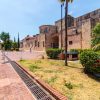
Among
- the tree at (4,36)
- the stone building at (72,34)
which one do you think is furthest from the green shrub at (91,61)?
the tree at (4,36)

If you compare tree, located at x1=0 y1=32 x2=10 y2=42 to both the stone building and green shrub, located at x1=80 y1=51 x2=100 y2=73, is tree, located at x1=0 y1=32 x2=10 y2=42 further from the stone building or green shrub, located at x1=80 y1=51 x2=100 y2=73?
green shrub, located at x1=80 y1=51 x2=100 y2=73

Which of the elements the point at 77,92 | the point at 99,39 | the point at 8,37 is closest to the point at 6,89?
the point at 77,92

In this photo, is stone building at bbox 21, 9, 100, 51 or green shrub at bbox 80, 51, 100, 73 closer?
green shrub at bbox 80, 51, 100, 73

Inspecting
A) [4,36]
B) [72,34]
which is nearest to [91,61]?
[72,34]

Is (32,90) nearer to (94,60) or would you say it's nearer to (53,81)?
(53,81)

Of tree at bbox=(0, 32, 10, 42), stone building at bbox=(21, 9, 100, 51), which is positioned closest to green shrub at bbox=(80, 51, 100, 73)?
stone building at bbox=(21, 9, 100, 51)

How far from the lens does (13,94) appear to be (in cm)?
729

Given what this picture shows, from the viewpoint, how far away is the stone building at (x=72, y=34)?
34100mm

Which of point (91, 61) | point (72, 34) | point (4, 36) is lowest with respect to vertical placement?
point (91, 61)

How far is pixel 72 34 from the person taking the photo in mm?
39125

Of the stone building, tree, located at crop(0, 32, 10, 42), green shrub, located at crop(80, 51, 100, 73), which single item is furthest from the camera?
tree, located at crop(0, 32, 10, 42)

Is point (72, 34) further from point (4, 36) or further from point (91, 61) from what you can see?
point (4, 36)

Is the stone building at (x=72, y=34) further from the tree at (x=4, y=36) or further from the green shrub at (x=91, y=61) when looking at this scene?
the green shrub at (x=91, y=61)

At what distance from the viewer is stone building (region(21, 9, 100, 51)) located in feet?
112
